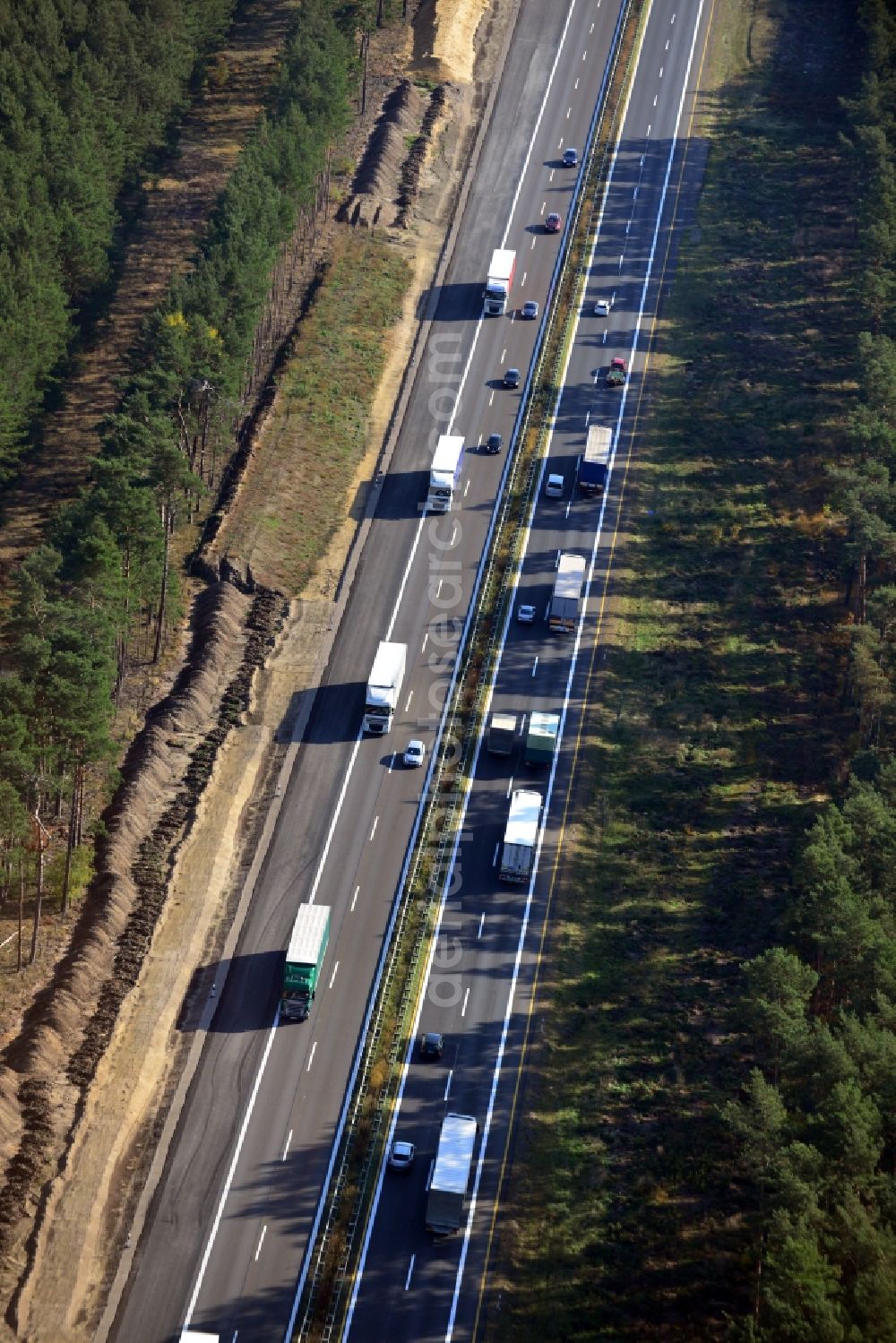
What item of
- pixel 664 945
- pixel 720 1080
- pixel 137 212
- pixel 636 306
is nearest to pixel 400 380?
pixel 636 306

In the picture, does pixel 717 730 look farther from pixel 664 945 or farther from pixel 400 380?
pixel 400 380

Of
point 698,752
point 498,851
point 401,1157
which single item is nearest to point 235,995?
point 401,1157

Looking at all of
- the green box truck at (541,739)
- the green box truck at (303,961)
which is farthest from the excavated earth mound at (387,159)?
the green box truck at (303,961)

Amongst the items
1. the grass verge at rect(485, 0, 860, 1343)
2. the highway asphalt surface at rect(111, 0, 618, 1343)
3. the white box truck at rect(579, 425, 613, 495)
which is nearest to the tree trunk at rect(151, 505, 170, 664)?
the highway asphalt surface at rect(111, 0, 618, 1343)

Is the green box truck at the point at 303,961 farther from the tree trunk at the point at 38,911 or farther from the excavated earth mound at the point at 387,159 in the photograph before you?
the excavated earth mound at the point at 387,159

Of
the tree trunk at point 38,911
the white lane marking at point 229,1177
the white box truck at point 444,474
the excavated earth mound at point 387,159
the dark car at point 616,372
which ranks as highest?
the excavated earth mound at point 387,159
